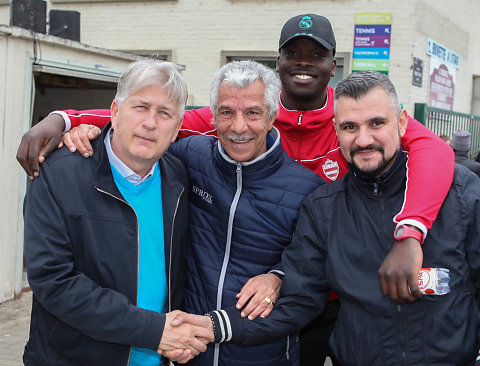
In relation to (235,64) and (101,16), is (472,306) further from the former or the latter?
(101,16)

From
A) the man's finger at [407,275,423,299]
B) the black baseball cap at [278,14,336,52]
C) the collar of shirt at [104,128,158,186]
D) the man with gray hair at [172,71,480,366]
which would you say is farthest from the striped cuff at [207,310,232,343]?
the black baseball cap at [278,14,336,52]

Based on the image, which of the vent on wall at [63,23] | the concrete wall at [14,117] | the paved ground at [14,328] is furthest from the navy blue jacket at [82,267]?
the vent on wall at [63,23]

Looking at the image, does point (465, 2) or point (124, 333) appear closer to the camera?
point (124, 333)

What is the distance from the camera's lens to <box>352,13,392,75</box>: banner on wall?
10.6 meters

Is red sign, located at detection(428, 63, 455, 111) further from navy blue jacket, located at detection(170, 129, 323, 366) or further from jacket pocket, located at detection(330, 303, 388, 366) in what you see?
jacket pocket, located at detection(330, 303, 388, 366)

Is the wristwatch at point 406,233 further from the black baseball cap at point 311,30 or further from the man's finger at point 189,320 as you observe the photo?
the black baseball cap at point 311,30

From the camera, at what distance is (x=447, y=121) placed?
33.3 ft

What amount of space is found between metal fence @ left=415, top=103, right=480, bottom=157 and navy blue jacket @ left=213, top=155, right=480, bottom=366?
7.34m

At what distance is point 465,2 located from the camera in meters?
13.4

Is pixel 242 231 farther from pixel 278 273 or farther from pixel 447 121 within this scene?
pixel 447 121

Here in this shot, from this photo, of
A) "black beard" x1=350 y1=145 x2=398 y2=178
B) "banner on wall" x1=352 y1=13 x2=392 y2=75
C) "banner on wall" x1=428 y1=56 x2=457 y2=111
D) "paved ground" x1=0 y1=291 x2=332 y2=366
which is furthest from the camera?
"banner on wall" x1=428 y1=56 x2=457 y2=111

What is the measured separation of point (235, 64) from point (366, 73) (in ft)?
2.09

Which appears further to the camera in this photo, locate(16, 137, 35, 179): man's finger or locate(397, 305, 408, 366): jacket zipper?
locate(16, 137, 35, 179): man's finger

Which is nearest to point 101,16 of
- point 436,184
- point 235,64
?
point 235,64
